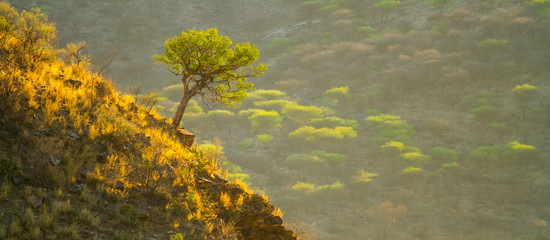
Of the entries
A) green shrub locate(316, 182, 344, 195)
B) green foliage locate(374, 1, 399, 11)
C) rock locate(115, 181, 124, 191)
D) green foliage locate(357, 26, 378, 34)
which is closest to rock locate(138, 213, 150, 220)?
rock locate(115, 181, 124, 191)

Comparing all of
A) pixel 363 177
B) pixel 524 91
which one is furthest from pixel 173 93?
pixel 524 91

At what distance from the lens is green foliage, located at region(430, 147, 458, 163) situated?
47062mm

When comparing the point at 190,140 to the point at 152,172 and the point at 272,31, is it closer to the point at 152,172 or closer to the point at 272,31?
the point at 152,172

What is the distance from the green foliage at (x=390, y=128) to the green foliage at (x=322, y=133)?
3558 mm

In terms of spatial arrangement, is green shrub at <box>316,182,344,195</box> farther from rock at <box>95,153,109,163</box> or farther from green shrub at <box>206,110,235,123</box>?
rock at <box>95,153,109,163</box>

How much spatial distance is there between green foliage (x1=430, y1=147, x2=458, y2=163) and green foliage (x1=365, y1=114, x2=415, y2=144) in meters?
4.35

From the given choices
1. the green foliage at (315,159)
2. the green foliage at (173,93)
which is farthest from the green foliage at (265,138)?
the green foliage at (173,93)

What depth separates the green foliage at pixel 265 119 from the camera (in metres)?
59.2

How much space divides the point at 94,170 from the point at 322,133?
45.2m

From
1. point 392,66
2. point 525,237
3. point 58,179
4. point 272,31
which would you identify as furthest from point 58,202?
point 272,31

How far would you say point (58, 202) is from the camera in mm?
8945

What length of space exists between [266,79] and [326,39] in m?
18.8

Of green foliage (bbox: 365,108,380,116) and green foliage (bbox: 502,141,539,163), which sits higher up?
green foliage (bbox: 365,108,380,116)

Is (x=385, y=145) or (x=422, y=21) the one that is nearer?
(x=385, y=145)
